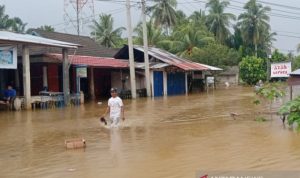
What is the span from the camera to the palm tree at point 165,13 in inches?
2302

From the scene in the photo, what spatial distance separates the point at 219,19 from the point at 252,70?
11.2 m

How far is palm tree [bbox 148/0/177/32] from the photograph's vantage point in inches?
2302

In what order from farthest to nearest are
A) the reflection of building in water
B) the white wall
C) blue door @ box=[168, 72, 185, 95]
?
1. blue door @ box=[168, 72, 185, 95]
2. the white wall
3. the reflection of building in water

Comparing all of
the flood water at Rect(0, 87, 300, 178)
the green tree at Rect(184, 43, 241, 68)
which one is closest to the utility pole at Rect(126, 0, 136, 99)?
the flood water at Rect(0, 87, 300, 178)

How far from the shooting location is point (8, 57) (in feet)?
72.3

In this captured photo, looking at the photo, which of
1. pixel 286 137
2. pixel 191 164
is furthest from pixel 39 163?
pixel 286 137

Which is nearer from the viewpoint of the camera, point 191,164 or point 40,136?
point 191,164

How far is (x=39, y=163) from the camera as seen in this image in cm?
854

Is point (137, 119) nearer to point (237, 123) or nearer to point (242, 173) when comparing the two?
point (237, 123)

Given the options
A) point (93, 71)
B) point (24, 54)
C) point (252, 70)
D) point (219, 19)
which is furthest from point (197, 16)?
point (24, 54)

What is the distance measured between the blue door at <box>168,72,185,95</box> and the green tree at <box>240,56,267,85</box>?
18.5 m

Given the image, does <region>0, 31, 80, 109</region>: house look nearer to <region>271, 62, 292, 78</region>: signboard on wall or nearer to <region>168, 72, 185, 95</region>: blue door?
<region>271, 62, 292, 78</region>: signboard on wall

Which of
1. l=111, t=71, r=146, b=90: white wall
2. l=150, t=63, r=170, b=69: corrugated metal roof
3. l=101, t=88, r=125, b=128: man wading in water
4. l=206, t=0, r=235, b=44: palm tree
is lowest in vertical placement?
l=101, t=88, r=125, b=128: man wading in water

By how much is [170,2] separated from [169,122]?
45.1 meters
